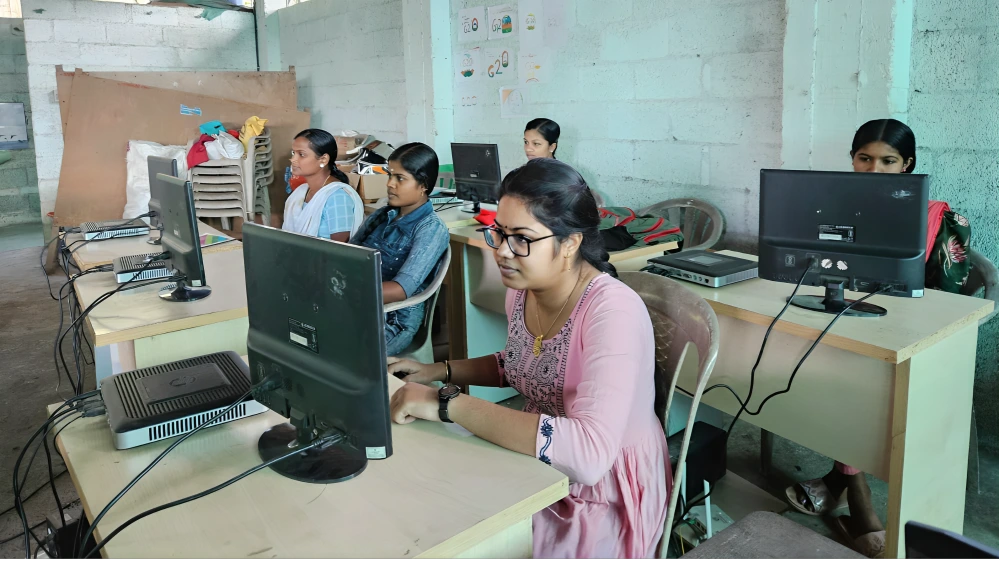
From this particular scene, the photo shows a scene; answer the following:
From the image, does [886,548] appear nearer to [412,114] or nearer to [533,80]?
[533,80]

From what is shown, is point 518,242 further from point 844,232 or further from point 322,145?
point 322,145

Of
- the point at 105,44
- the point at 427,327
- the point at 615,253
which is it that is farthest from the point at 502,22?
the point at 105,44

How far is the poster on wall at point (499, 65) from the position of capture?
4.70 metres

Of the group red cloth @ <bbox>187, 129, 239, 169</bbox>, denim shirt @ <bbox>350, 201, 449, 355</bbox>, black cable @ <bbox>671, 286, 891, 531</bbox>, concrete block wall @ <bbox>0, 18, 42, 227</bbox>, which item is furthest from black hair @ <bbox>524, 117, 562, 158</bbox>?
concrete block wall @ <bbox>0, 18, 42, 227</bbox>

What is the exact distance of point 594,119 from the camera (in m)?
4.14

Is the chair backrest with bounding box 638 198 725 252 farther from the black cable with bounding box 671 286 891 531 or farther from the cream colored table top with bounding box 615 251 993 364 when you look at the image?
the black cable with bounding box 671 286 891 531

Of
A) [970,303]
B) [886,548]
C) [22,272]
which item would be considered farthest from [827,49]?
[22,272]

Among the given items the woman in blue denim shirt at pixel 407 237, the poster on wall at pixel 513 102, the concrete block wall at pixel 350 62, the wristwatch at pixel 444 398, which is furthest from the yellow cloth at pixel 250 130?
the wristwatch at pixel 444 398

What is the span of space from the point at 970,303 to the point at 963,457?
0.37 m

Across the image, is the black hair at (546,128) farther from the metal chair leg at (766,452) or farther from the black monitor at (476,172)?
the metal chair leg at (766,452)

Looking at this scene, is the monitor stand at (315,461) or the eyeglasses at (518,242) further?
the eyeglasses at (518,242)

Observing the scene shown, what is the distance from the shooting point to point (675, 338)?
56.7 inches

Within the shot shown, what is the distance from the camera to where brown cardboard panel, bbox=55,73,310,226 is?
5.67 metres

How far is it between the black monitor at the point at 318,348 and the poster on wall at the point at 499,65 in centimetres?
373
